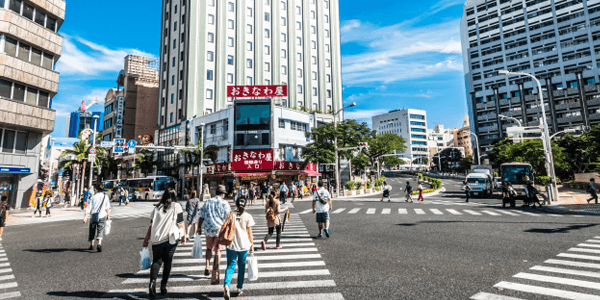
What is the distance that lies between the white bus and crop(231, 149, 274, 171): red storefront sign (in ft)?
28.1

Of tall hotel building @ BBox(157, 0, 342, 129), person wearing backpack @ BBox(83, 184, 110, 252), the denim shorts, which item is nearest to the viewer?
person wearing backpack @ BBox(83, 184, 110, 252)

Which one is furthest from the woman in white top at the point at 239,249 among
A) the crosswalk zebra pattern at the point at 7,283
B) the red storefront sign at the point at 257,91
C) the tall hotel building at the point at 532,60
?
the tall hotel building at the point at 532,60

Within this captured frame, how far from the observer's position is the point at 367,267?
637cm

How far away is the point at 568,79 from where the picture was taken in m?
75.9

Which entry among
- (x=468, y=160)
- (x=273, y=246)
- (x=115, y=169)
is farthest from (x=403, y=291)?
(x=468, y=160)

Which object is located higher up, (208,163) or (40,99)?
(40,99)

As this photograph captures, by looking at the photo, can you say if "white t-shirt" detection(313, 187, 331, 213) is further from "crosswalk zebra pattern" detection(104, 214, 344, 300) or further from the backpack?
the backpack

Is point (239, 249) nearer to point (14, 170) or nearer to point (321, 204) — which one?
point (321, 204)

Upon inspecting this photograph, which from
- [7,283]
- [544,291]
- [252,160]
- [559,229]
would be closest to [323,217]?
[544,291]

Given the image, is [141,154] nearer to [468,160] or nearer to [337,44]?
[337,44]

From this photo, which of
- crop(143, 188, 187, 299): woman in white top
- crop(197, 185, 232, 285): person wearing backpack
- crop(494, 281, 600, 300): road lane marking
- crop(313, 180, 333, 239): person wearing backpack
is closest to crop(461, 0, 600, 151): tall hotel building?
crop(313, 180, 333, 239): person wearing backpack

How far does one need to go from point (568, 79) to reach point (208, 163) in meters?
86.6

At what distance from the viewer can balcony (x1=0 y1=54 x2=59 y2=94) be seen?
2283 cm

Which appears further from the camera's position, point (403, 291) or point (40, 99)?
point (40, 99)
